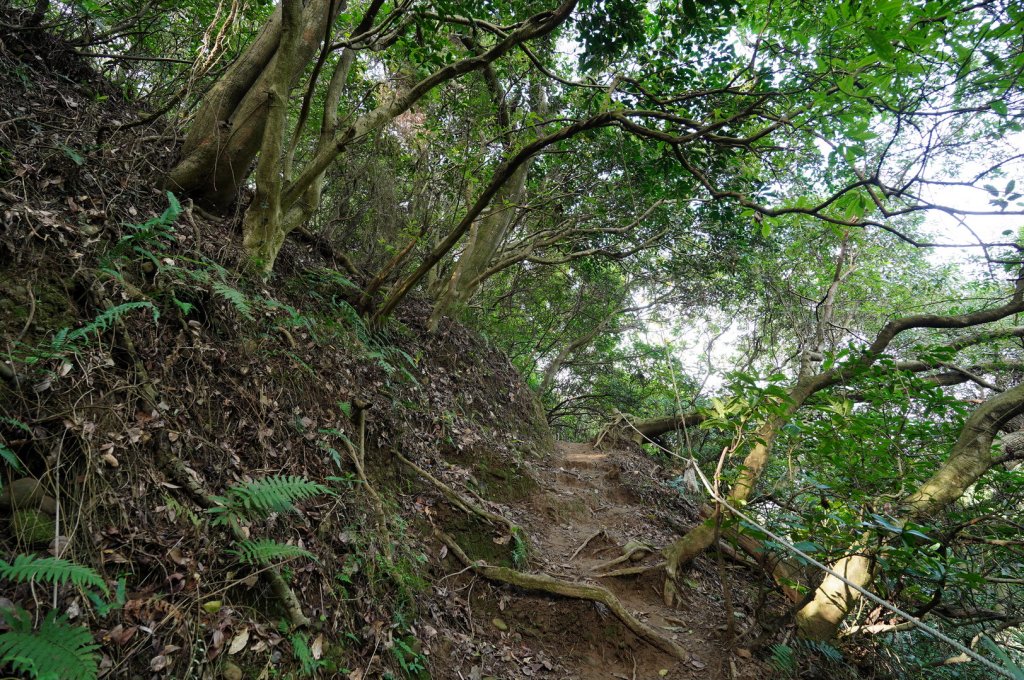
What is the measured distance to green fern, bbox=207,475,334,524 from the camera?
9.84 ft

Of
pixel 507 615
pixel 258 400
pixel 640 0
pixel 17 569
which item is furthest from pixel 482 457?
pixel 640 0

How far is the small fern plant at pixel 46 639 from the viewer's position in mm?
1867

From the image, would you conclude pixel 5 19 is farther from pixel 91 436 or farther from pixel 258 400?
pixel 91 436

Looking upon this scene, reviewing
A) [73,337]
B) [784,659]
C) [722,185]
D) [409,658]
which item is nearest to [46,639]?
[73,337]

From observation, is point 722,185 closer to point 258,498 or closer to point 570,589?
point 570,589

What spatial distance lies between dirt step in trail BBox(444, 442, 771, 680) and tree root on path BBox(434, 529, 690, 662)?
7cm

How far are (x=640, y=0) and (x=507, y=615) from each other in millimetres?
6642

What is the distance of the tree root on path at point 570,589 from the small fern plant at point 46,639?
3.28 meters

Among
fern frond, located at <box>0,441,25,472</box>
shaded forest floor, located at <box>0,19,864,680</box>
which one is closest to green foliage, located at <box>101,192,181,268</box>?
shaded forest floor, located at <box>0,19,864,680</box>

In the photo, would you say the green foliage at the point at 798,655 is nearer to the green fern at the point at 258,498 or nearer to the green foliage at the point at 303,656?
the green foliage at the point at 303,656

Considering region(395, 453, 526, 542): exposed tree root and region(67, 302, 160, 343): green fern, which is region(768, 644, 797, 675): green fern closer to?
region(395, 453, 526, 542): exposed tree root

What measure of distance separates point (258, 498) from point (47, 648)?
47.3 inches

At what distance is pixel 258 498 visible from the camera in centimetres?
308

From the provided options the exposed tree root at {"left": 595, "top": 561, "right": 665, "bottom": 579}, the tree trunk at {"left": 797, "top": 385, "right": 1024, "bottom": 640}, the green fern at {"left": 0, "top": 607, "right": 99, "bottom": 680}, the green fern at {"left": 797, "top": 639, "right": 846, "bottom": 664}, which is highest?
the tree trunk at {"left": 797, "top": 385, "right": 1024, "bottom": 640}
